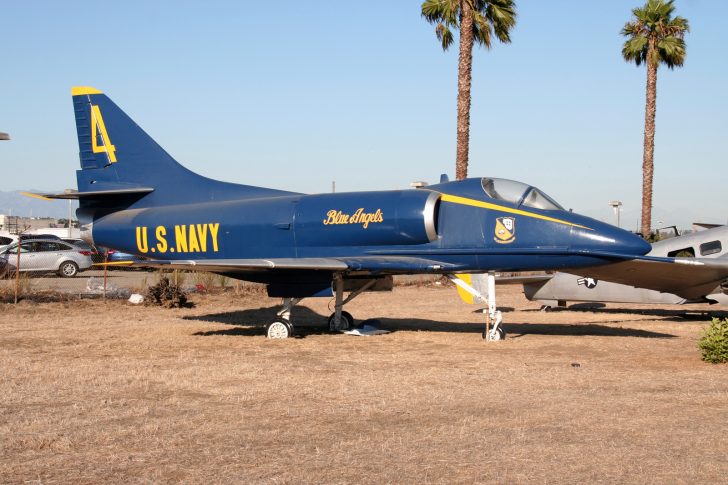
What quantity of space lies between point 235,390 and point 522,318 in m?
11.7

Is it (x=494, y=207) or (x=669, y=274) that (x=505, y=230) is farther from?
(x=669, y=274)

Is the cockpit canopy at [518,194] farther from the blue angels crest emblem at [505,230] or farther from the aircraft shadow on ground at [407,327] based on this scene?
the aircraft shadow on ground at [407,327]

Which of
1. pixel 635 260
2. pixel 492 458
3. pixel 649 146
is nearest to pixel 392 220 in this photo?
pixel 635 260

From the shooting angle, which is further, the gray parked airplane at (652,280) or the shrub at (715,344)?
the gray parked airplane at (652,280)

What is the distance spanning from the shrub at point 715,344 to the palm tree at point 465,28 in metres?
19.0

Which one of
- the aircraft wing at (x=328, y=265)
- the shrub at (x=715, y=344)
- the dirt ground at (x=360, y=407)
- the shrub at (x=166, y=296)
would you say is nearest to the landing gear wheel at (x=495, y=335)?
the dirt ground at (x=360, y=407)

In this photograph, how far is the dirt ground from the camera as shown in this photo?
653 cm

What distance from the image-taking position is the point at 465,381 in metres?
10.7

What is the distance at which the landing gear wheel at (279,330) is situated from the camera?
16188 mm

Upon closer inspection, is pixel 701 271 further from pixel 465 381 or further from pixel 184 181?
pixel 184 181

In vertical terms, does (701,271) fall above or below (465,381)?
above

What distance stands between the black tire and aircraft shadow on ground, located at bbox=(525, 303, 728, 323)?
74.2 ft

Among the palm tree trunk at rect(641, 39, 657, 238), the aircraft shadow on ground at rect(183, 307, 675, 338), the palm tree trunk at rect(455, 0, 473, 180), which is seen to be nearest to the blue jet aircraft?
the aircraft shadow on ground at rect(183, 307, 675, 338)

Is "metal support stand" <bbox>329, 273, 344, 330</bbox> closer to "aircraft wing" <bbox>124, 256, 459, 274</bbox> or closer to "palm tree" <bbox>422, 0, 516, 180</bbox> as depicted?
"aircraft wing" <bbox>124, 256, 459, 274</bbox>
